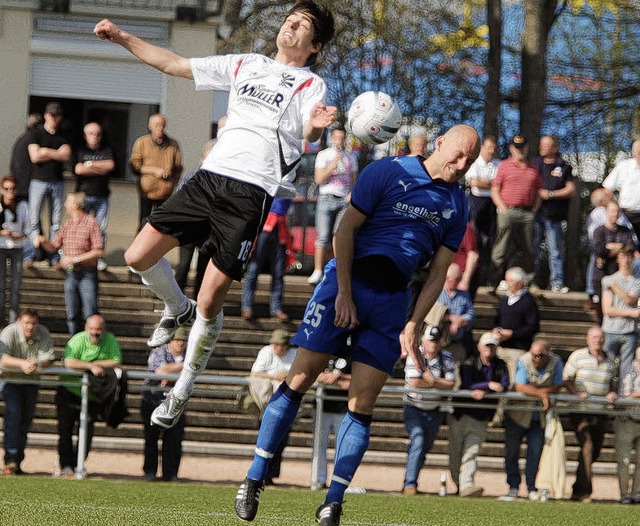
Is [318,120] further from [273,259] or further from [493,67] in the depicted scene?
[493,67]

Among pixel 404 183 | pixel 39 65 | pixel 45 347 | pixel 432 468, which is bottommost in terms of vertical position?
pixel 432 468

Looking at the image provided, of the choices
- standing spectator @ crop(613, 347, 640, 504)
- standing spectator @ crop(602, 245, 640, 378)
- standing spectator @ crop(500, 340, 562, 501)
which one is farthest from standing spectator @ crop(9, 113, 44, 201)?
standing spectator @ crop(613, 347, 640, 504)

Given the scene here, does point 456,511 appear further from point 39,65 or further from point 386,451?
point 39,65

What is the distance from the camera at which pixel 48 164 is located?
16078mm

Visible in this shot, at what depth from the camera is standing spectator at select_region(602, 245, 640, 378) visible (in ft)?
48.1

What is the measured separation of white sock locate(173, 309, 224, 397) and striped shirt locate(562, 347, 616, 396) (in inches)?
266

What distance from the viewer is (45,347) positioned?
524 inches

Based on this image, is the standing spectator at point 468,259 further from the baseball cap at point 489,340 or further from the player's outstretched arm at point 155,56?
the player's outstretched arm at point 155,56

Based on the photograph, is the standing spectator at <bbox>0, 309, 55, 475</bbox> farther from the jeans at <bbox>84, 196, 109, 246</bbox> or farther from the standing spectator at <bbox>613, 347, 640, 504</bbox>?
the standing spectator at <bbox>613, 347, 640, 504</bbox>

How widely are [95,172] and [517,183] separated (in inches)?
208

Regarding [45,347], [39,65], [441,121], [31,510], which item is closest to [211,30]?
[39,65]

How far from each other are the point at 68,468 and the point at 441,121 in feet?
50.9

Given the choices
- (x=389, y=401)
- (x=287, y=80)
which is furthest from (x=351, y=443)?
(x=389, y=401)

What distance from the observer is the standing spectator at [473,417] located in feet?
43.8
